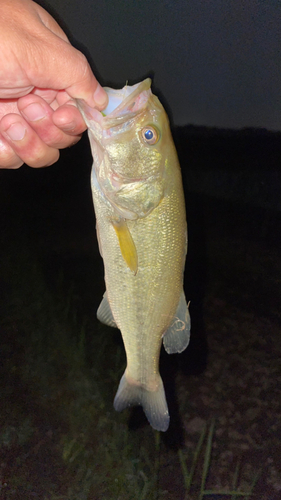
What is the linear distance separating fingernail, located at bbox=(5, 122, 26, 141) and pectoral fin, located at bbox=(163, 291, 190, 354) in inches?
43.1

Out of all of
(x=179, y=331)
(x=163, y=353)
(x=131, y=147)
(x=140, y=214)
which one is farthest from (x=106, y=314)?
(x=163, y=353)

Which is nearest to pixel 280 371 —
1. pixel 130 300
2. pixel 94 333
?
pixel 94 333

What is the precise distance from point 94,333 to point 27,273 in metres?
2.08

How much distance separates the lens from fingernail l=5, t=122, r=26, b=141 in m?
1.42

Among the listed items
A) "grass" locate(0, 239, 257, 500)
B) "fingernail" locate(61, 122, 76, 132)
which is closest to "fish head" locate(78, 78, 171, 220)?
"fingernail" locate(61, 122, 76, 132)

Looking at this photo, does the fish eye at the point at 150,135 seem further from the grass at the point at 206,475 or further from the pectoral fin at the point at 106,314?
the grass at the point at 206,475

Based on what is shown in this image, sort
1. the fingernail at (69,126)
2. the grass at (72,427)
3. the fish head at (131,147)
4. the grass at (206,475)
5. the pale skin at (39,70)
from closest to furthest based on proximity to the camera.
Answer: the pale skin at (39,70) < the fish head at (131,147) < the fingernail at (69,126) < the grass at (206,475) < the grass at (72,427)

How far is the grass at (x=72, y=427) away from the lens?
4.90 meters

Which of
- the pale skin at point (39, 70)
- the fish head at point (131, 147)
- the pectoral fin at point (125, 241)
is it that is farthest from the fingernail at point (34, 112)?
the pectoral fin at point (125, 241)

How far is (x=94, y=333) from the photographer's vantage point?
593cm

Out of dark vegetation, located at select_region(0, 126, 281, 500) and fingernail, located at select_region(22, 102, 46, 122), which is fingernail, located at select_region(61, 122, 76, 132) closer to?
fingernail, located at select_region(22, 102, 46, 122)

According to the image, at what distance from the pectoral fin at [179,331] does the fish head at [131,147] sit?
495 millimetres

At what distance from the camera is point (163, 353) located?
19.1 feet

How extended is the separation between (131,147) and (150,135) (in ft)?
0.29
